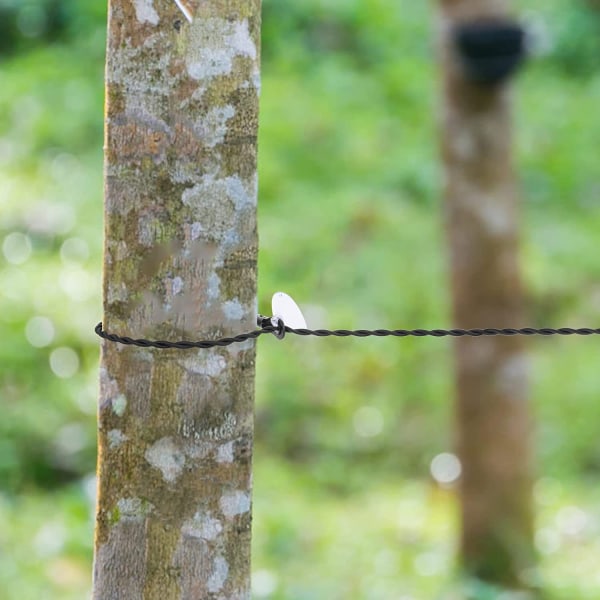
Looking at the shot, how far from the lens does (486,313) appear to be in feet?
11.4

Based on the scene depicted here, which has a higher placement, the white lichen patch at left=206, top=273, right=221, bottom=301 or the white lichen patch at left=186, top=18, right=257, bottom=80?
the white lichen patch at left=186, top=18, right=257, bottom=80

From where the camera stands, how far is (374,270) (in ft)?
19.5

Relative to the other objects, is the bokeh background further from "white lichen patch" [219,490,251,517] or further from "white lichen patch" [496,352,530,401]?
"white lichen patch" [219,490,251,517]

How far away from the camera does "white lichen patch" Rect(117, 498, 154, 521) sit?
142 cm

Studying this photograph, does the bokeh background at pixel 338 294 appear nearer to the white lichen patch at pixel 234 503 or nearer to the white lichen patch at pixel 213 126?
the white lichen patch at pixel 234 503

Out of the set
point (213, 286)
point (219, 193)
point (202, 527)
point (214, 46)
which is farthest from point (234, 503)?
point (214, 46)

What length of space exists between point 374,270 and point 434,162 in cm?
116

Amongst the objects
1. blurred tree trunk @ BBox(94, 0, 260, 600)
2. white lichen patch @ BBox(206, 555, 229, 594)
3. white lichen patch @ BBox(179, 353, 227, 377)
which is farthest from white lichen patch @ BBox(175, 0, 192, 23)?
white lichen patch @ BBox(206, 555, 229, 594)

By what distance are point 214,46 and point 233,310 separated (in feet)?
1.05

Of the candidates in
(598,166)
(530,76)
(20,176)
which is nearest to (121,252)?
(20,176)

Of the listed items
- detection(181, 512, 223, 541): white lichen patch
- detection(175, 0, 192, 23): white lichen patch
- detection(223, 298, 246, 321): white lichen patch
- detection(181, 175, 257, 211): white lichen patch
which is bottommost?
detection(181, 512, 223, 541): white lichen patch

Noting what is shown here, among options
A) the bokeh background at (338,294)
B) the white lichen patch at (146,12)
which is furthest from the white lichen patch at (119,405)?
the bokeh background at (338,294)

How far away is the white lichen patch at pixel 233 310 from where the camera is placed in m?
1.42

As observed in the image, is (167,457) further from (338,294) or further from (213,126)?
(338,294)
